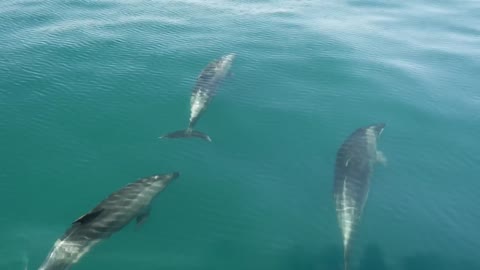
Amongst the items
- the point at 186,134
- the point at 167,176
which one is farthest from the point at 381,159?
the point at 167,176

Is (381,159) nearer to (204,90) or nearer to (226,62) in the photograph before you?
(204,90)

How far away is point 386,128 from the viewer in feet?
117

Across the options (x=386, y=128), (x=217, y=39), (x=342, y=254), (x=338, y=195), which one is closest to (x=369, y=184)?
(x=338, y=195)

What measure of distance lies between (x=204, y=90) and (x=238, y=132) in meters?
5.23

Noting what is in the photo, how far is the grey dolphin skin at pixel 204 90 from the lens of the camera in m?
31.5

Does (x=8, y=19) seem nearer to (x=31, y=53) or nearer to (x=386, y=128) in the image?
(x=31, y=53)

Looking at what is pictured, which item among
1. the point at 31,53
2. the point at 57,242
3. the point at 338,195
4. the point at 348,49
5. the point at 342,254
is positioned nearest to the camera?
the point at 57,242

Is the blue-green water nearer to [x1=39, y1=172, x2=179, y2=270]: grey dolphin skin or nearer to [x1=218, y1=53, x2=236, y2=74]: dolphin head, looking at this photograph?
[x1=39, y1=172, x2=179, y2=270]: grey dolphin skin

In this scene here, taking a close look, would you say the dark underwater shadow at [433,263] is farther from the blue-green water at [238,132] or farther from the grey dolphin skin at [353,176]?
the grey dolphin skin at [353,176]

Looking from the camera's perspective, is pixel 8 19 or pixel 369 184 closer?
pixel 369 184

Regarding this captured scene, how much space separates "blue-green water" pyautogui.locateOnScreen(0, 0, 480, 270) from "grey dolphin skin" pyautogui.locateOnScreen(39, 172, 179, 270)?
3.38 feet

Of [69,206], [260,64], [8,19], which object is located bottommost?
[69,206]

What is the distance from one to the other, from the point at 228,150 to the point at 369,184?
10.4 meters

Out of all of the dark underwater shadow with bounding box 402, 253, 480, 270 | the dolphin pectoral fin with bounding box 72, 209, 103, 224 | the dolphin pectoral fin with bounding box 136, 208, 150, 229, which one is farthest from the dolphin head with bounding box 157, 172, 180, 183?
the dark underwater shadow with bounding box 402, 253, 480, 270
